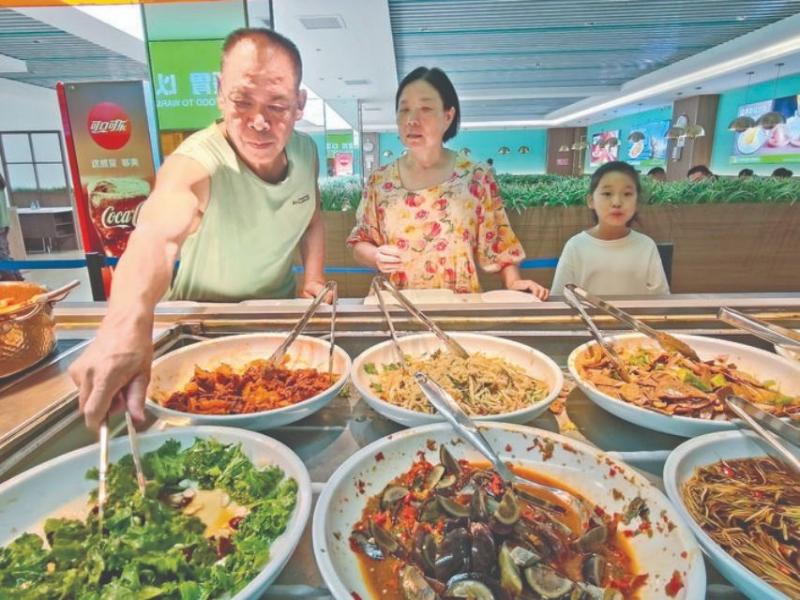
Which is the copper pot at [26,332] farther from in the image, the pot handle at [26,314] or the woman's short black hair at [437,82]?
the woman's short black hair at [437,82]

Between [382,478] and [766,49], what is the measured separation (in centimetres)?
1268

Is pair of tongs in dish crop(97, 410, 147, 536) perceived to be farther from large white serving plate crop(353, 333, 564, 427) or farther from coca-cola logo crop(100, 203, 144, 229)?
coca-cola logo crop(100, 203, 144, 229)

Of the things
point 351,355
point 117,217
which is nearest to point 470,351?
point 351,355

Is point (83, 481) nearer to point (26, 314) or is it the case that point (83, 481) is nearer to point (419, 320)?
point (26, 314)

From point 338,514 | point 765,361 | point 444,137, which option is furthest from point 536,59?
point 338,514

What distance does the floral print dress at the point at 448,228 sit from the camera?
2549 mm

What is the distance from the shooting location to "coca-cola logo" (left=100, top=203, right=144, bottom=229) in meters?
4.03

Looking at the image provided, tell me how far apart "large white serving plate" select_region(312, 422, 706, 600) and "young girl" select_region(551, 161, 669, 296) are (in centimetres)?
215

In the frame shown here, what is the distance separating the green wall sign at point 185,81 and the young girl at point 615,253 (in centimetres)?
279

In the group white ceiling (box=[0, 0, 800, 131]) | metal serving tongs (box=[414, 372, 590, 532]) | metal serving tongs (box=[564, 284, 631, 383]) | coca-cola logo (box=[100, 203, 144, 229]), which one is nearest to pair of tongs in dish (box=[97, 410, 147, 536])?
metal serving tongs (box=[414, 372, 590, 532])

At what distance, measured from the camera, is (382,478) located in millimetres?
938

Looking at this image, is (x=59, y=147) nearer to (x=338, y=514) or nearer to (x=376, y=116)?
(x=376, y=116)

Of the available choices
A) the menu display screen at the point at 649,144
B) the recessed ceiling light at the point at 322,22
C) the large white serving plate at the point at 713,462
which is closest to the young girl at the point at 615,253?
the large white serving plate at the point at 713,462

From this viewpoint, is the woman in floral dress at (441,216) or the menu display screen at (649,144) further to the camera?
the menu display screen at (649,144)
